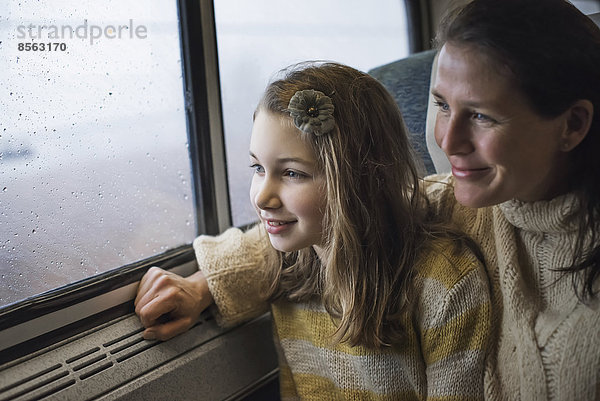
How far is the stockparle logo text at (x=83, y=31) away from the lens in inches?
48.4

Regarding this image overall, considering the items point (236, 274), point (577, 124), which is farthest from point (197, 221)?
point (577, 124)

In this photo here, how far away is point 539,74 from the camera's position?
3.18 ft

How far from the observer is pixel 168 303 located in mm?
1343

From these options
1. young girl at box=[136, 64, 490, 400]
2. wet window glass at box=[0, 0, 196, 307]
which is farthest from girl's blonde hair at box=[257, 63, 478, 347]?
wet window glass at box=[0, 0, 196, 307]

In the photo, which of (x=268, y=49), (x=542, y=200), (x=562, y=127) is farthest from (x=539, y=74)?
(x=268, y=49)

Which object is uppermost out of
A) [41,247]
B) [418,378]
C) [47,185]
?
[47,185]

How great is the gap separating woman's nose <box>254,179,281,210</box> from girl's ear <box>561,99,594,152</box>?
54 centimetres

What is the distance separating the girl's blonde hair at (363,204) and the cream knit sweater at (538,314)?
0.58 ft

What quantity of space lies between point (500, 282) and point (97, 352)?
0.85m

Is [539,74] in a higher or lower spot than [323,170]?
higher

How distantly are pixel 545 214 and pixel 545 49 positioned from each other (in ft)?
0.98

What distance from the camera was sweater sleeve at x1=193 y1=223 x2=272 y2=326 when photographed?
4.59 feet

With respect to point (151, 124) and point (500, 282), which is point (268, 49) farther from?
point (500, 282)

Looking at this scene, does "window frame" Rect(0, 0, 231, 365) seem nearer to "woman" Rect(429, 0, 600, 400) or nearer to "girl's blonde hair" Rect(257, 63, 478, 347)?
"girl's blonde hair" Rect(257, 63, 478, 347)
